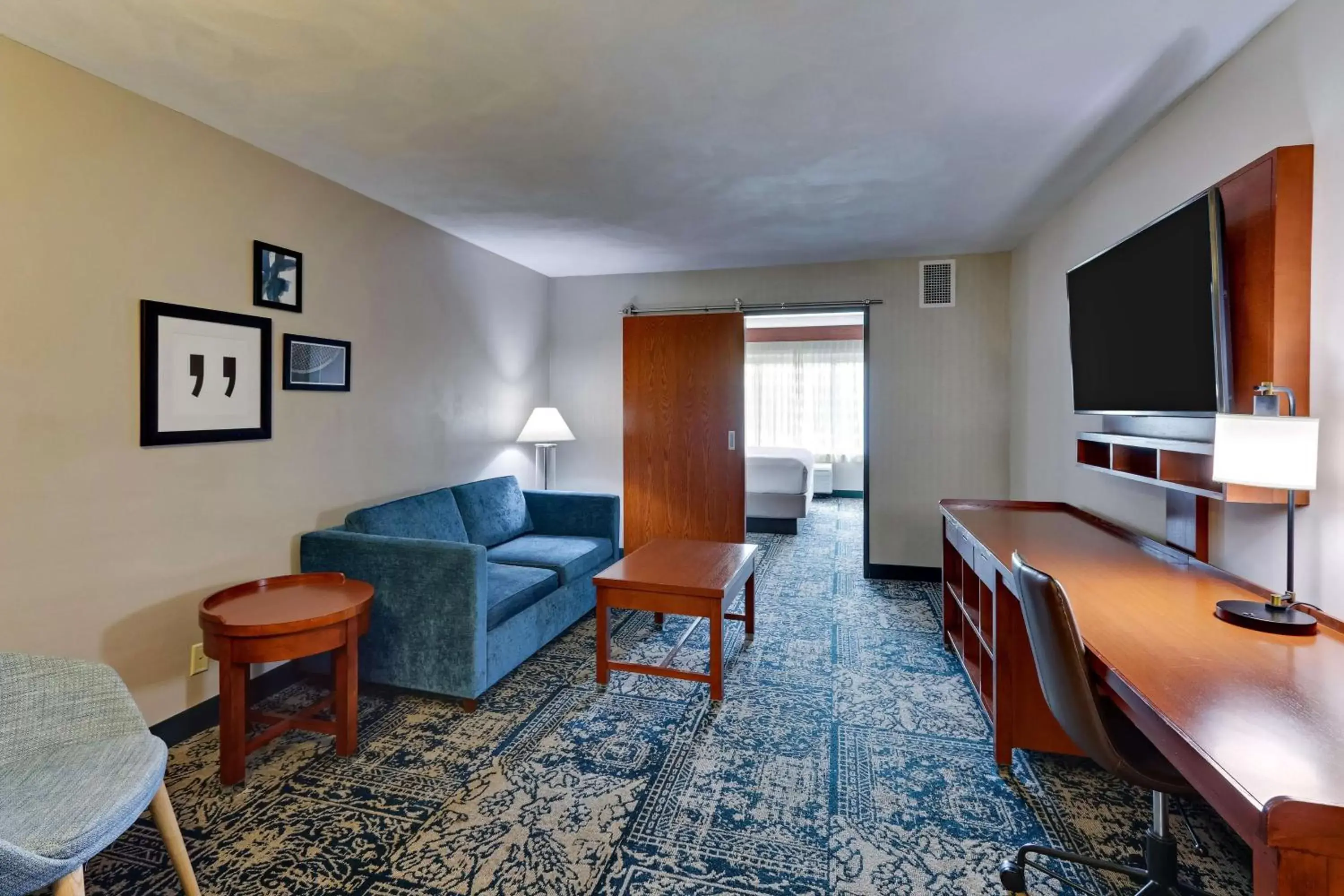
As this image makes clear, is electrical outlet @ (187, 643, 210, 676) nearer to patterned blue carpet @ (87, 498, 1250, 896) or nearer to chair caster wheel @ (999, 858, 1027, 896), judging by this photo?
patterned blue carpet @ (87, 498, 1250, 896)

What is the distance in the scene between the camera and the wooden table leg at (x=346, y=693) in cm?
230

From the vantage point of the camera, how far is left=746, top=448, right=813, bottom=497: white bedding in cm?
628

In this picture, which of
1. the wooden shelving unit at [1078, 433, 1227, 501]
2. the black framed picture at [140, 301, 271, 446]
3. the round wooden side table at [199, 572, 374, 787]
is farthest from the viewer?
the black framed picture at [140, 301, 271, 446]

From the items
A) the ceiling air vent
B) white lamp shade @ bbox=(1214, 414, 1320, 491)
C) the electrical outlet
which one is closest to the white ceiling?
the ceiling air vent

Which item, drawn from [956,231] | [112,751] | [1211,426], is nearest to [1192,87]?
[1211,426]

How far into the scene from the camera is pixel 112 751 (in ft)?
5.11

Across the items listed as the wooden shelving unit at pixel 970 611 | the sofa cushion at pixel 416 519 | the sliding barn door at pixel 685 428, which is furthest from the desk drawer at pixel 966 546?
the sofa cushion at pixel 416 519

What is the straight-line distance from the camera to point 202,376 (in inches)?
96.8

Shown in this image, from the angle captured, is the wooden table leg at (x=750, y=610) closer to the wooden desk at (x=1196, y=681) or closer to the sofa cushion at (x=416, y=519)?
the wooden desk at (x=1196, y=681)

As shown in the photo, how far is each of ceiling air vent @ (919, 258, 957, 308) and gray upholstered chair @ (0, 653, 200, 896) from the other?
15.4 feet

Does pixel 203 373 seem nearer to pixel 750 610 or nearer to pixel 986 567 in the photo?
pixel 750 610

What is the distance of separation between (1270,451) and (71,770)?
302 cm

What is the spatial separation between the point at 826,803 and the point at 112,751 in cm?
203

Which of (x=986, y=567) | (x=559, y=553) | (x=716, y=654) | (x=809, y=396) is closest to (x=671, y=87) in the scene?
(x=986, y=567)
